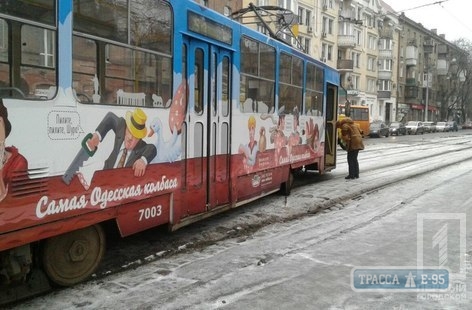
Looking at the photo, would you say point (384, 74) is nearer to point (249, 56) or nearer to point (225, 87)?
point (249, 56)

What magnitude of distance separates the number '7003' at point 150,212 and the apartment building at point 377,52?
87.8 feet

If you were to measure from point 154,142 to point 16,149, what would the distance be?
1.83 meters

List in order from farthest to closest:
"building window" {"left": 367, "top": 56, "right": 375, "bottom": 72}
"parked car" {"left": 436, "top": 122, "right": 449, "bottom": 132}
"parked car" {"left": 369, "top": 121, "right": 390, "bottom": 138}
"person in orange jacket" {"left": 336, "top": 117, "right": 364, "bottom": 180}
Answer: "parked car" {"left": 436, "top": 122, "right": 449, "bottom": 132}, "building window" {"left": 367, "top": 56, "right": 375, "bottom": 72}, "parked car" {"left": 369, "top": 121, "right": 390, "bottom": 138}, "person in orange jacket" {"left": 336, "top": 117, "right": 364, "bottom": 180}

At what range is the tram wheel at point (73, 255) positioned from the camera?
440 centimetres

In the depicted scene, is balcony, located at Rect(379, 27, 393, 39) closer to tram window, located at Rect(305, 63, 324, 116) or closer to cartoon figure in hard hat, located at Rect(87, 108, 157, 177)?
tram window, located at Rect(305, 63, 324, 116)

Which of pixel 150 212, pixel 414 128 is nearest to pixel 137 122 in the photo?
pixel 150 212

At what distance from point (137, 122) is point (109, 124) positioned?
1.49 feet

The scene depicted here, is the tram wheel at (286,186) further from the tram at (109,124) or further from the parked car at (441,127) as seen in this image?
the parked car at (441,127)

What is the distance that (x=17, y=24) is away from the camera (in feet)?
12.1

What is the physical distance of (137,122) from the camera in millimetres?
5059

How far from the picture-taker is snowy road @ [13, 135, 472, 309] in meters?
4.44

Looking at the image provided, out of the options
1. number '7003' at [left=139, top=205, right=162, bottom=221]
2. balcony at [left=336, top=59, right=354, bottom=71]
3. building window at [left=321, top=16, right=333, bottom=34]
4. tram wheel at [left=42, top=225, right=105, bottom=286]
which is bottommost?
tram wheel at [left=42, top=225, right=105, bottom=286]

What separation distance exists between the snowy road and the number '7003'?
0.52 metres

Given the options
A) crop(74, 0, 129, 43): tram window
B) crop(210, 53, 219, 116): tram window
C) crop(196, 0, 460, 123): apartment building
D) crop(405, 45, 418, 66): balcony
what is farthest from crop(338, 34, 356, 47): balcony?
crop(74, 0, 129, 43): tram window
